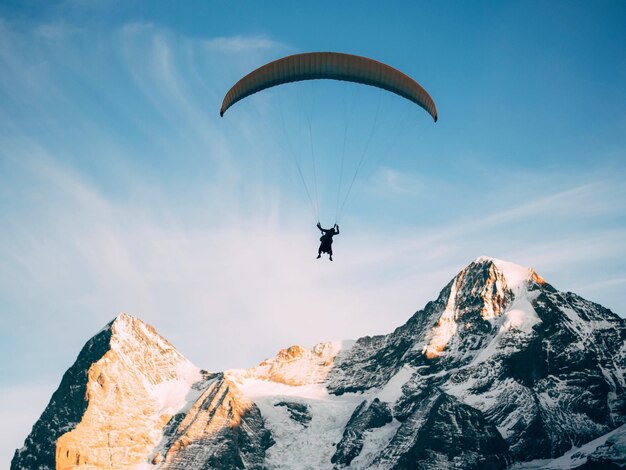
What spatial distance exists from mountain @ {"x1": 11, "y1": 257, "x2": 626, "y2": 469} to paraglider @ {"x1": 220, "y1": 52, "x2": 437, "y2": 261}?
276 feet

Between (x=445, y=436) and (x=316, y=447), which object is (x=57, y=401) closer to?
(x=316, y=447)

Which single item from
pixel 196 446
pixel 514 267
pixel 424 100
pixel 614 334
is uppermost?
pixel 514 267

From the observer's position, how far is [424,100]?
46656 millimetres

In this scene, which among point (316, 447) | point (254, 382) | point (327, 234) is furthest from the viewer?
point (254, 382)

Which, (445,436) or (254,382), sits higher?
(254,382)

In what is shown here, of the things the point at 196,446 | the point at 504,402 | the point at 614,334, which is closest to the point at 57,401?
the point at 196,446

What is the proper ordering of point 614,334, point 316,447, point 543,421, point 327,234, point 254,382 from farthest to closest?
1. point 254,382
2. point 316,447
3. point 614,334
4. point 543,421
5. point 327,234

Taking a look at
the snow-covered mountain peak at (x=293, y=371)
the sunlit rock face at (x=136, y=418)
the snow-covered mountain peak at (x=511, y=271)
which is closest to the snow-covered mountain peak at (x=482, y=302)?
the snow-covered mountain peak at (x=511, y=271)

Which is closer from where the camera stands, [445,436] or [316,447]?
[445,436]

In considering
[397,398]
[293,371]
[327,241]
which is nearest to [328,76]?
[327,241]

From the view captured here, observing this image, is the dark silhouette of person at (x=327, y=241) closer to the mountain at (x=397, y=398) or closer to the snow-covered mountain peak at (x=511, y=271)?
the mountain at (x=397, y=398)

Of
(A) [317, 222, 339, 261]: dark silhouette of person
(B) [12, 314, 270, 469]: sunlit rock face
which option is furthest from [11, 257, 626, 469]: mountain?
(A) [317, 222, 339, 261]: dark silhouette of person

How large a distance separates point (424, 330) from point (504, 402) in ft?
146

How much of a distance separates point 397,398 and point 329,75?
123 m
